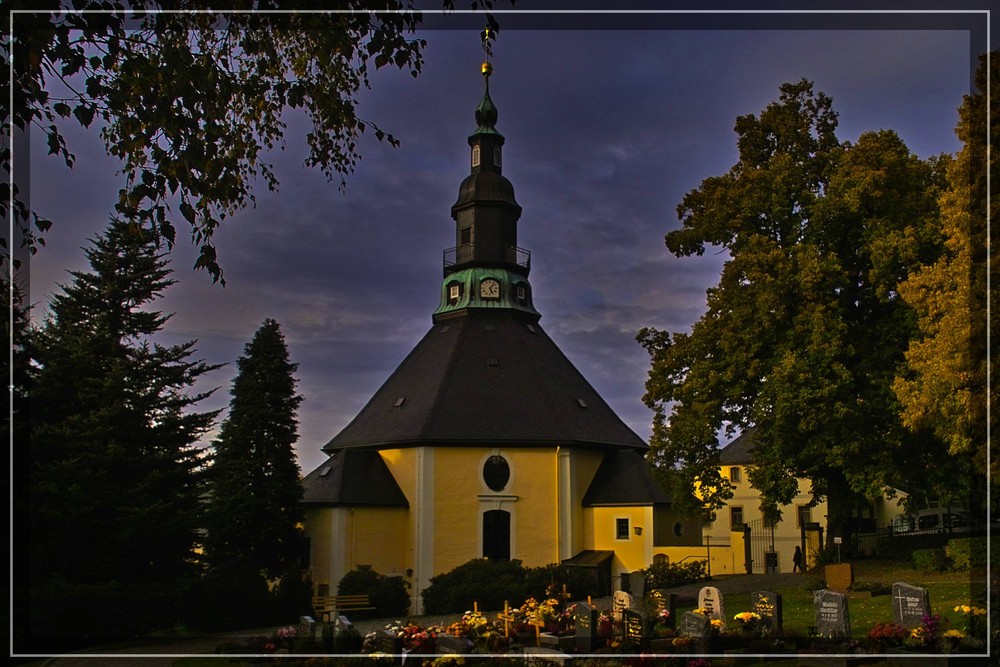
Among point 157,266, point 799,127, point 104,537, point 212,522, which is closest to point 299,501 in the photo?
point 212,522

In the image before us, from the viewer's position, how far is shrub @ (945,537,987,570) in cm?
2027

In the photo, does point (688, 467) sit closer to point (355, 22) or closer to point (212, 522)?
point (212, 522)

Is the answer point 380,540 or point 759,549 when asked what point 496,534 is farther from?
point 759,549

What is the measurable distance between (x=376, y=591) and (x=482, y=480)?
529cm

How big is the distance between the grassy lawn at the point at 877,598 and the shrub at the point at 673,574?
396cm

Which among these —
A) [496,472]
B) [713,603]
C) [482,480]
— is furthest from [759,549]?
[713,603]

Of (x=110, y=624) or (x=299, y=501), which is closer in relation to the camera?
(x=110, y=624)

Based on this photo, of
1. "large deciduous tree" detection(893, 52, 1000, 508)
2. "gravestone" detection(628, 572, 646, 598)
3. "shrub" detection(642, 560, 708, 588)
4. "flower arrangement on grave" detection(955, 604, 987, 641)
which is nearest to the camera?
"flower arrangement on grave" detection(955, 604, 987, 641)

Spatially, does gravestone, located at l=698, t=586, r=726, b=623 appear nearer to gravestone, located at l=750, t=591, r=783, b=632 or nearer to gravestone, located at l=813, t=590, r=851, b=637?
gravestone, located at l=750, t=591, r=783, b=632

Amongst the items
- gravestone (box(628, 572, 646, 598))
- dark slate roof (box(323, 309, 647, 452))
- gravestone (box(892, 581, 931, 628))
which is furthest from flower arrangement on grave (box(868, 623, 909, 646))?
dark slate roof (box(323, 309, 647, 452))

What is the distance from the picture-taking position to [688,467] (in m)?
23.8

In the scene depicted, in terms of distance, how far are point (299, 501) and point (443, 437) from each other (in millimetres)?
5251

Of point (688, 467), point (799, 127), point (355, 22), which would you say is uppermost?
point (799, 127)

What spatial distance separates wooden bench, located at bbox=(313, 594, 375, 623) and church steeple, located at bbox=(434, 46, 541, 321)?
11948 mm
